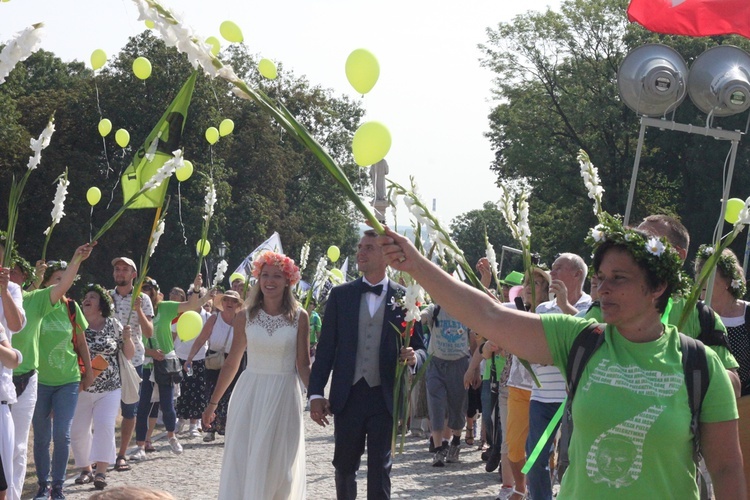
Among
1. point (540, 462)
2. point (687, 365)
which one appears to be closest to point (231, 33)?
point (540, 462)

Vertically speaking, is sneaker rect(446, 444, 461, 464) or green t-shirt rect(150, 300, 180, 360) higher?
green t-shirt rect(150, 300, 180, 360)

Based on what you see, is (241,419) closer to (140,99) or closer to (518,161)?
(140,99)

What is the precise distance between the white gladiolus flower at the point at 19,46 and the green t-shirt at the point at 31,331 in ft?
12.7

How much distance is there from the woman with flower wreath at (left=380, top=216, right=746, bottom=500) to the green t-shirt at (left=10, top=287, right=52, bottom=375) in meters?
5.35

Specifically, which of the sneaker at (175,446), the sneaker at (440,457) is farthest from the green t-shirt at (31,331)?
the sneaker at (440,457)

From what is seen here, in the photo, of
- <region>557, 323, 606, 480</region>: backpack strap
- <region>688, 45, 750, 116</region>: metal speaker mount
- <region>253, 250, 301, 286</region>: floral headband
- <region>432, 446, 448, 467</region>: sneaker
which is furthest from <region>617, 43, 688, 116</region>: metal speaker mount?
<region>432, 446, 448, 467</region>: sneaker

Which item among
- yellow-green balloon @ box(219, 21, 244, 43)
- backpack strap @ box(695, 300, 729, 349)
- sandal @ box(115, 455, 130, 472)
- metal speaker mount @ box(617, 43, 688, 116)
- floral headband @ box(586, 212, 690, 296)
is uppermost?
metal speaker mount @ box(617, 43, 688, 116)

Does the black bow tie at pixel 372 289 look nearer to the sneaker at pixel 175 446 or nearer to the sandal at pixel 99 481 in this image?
the sandal at pixel 99 481

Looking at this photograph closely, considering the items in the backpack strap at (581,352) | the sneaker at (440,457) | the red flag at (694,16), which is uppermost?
the red flag at (694,16)

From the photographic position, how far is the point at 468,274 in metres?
4.53

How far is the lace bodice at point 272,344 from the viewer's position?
8.23 meters

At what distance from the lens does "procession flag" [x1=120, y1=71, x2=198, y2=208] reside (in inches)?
230

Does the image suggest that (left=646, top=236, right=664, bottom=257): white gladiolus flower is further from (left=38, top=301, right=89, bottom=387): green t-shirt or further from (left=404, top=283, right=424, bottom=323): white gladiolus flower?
(left=38, top=301, right=89, bottom=387): green t-shirt

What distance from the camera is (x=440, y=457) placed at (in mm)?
12070
